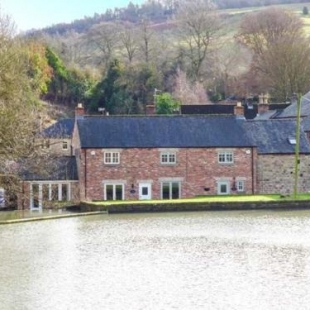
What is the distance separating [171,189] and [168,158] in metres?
1.81

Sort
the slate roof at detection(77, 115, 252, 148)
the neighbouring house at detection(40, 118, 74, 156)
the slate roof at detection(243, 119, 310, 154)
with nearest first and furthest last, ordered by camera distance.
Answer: the slate roof at detection(77, 115, 252, 148)
the slate roof at detection(243, 119, 310, 154)
the neighbouring house at detection(40, 118, 74, 156)

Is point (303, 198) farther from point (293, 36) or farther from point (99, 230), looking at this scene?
point (293, 36)

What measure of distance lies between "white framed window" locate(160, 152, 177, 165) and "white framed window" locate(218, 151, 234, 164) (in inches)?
105

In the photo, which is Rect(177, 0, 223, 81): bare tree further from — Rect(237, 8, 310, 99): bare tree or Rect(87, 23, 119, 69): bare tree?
Rect(87, 23, 119, 69): bare tree

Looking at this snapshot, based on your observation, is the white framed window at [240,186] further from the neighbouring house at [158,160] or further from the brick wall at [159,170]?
the brick wall at [159,170]

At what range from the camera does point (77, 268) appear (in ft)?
79.4

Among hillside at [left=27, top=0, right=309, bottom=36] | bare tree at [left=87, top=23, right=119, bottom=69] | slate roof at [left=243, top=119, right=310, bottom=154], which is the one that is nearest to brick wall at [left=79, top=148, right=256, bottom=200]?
slate roof at [left=243, top=119, right=310, bottom=154]

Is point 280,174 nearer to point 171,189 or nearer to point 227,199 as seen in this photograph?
point 227,199

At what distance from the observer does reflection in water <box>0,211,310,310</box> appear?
64.5ft

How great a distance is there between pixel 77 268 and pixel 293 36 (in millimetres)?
64521

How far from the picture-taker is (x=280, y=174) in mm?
49125

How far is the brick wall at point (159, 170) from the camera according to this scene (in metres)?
47.5

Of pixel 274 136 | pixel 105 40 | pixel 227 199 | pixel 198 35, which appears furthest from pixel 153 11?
pixel 227 199

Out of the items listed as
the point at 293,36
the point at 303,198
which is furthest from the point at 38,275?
the point at 293,36
